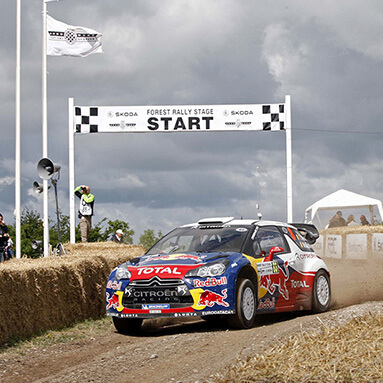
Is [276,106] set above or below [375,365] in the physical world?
above

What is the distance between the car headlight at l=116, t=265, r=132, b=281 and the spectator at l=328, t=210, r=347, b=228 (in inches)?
787

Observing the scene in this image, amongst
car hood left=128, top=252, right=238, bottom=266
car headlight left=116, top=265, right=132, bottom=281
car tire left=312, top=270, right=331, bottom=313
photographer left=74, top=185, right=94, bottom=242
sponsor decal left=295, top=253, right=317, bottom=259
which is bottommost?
car tire left=312, top=270, right=331, bottom=313

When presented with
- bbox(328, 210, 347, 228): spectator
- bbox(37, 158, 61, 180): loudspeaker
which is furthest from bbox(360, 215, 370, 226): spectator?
bbox(37, 158, 61, 180): loudspeaker

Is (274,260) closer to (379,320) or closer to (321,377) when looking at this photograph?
(379,320)

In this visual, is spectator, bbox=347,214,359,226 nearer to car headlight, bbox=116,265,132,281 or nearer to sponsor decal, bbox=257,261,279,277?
sponsor decal, bbox=257,261,279,277

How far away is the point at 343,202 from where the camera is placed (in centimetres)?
3042

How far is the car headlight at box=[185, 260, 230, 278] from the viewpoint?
9.38 m

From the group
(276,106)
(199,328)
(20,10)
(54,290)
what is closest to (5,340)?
(54,290)

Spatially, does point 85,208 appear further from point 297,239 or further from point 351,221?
point 351,221

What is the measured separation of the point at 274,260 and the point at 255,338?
256cm

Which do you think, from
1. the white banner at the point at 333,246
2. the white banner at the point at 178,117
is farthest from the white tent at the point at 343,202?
the white banner at the point at 178,117

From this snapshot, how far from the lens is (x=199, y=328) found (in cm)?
1035

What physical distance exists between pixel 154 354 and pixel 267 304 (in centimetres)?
274

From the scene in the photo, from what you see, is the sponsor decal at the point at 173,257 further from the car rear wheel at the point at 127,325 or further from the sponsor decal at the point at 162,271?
the car rear wheel at the point at 127,325
